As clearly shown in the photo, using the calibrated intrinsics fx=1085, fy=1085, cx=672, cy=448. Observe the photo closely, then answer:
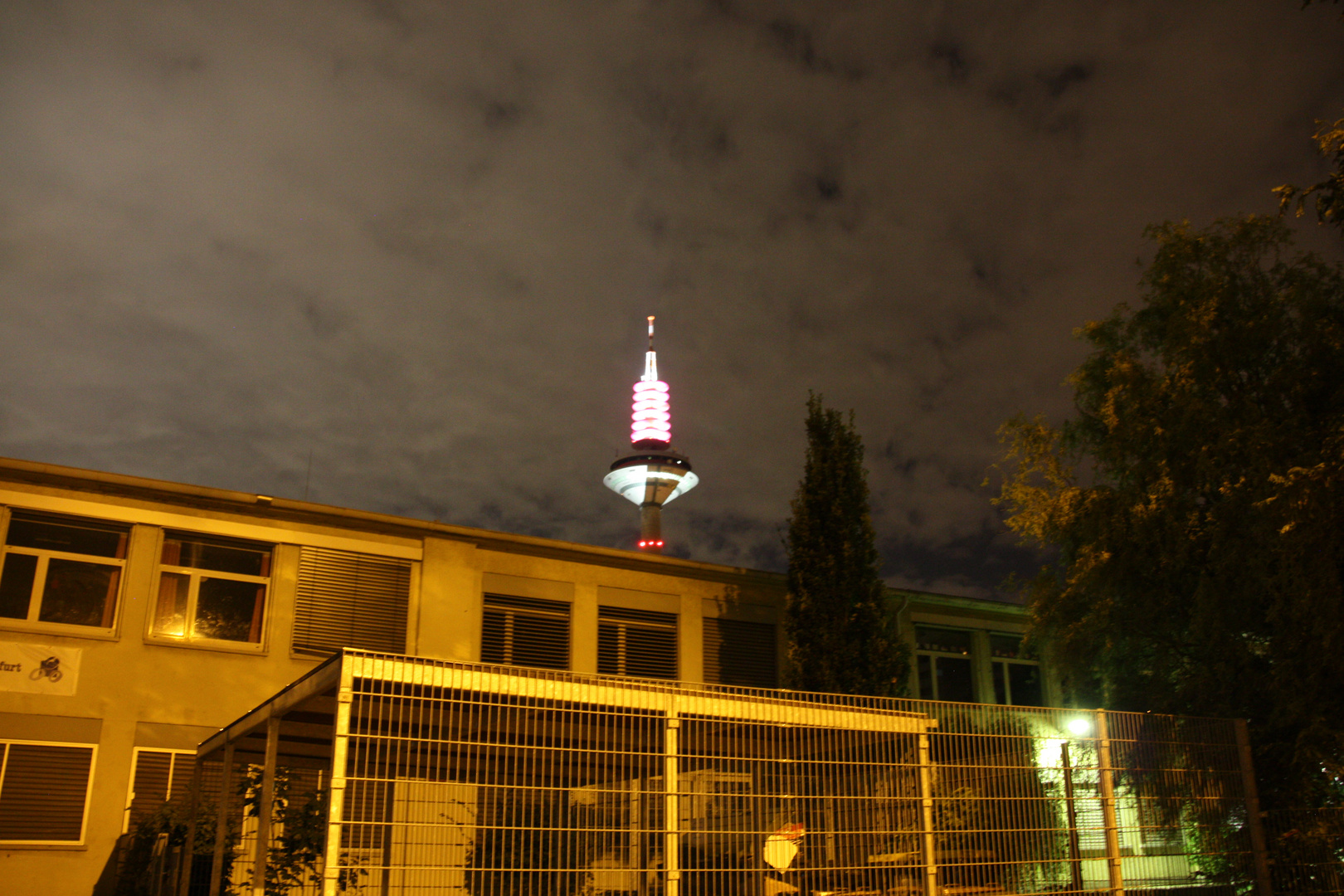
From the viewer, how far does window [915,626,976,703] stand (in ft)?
86.6

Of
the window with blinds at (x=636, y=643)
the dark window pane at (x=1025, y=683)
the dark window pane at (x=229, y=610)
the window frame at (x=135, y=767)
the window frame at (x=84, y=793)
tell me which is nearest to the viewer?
the window frame at (x=84, y=793)

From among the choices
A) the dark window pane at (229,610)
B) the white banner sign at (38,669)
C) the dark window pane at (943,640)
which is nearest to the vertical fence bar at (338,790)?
the white banner sign at (38,669)

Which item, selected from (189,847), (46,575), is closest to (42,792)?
(46,575)

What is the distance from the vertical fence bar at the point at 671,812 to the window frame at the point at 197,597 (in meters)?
11.9

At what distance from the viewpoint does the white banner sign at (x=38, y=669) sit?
16266 mm

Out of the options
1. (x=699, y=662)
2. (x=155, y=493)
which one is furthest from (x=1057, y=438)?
(x=155, y=493)

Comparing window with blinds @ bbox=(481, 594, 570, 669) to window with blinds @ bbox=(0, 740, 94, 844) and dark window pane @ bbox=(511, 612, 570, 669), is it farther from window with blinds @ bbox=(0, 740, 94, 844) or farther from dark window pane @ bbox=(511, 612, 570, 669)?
window with blinds @ bbox=(0, 740, 94, 844)

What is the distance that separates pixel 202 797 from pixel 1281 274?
1682cm

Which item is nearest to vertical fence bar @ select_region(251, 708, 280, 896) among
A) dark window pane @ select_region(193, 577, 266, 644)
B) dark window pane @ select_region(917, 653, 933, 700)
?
dark window pane @ select_region(193, 577, 266, 644)

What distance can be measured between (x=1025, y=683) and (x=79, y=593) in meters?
22.0

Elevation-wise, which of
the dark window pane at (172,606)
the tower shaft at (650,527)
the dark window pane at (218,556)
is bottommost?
the dark window pane at (172,606)

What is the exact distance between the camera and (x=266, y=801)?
923 centimetres

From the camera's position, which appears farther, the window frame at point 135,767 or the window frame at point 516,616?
the window frame at point 516,616

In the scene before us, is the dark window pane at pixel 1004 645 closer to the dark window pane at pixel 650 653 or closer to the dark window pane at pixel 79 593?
the dark window pane at pixel 650 653
